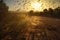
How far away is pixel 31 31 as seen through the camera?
3.67 feet

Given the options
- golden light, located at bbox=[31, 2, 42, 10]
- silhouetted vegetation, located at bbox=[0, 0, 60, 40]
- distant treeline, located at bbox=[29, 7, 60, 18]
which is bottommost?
silhouetted vegetation, located at bbox=[0, 0, 60, 40]

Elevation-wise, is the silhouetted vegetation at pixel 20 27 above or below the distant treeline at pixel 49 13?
below

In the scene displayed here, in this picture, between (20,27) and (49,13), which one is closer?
(20,27)

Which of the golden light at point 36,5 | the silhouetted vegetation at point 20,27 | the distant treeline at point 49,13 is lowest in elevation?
the silhouetted vegetation at point 20,27

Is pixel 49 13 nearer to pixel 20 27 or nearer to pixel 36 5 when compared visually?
pixel 36 5

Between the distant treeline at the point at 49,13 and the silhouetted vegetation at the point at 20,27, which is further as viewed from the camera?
the distant treeline at the point at 49,13

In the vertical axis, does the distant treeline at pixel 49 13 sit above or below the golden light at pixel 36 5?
below

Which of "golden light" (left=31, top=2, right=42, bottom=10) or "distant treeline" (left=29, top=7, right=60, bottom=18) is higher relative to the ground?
"golden light" (left=31, top=2, right=42, bottom=10)

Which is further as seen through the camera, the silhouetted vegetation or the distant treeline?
the distant treeline

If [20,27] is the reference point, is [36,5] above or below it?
above

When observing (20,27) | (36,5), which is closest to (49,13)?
(36,5)

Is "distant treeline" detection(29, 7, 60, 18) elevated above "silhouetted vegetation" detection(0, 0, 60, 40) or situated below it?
above

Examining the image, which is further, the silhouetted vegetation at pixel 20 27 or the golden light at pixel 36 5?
the golden light at pixel 36 5

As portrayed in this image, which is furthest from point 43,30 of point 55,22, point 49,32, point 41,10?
point 41,10
